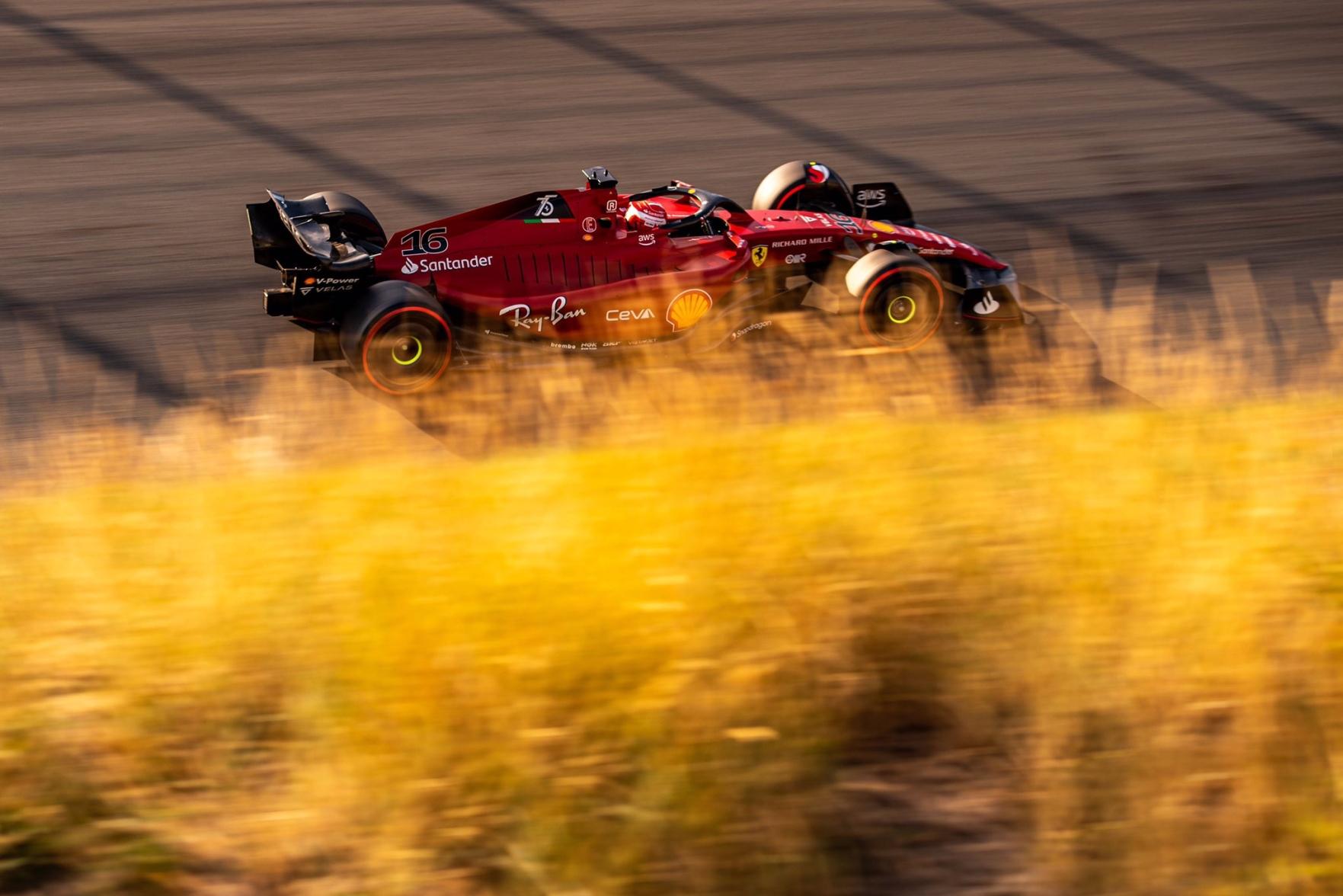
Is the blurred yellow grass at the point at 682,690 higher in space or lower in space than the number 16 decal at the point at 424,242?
lower

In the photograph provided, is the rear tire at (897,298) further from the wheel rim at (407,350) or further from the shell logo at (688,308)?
the wheel rim at (407,350)

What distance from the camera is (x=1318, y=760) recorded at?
4141 mm

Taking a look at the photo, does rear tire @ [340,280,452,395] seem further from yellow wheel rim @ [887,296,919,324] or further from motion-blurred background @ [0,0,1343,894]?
yellow wheel rim @ [887,296,919,324]

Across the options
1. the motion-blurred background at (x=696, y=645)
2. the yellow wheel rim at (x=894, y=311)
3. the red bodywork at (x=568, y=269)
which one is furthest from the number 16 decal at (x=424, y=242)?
the yellow wheel rim at (x=894, y=311)

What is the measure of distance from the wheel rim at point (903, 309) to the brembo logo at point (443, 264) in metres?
2.57

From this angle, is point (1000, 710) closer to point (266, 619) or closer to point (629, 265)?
point (266, 619)

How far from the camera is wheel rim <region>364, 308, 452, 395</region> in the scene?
895cm

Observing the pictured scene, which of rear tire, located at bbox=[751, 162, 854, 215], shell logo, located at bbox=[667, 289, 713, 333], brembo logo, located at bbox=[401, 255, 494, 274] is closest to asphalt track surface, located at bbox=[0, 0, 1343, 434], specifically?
brembo logo, located at bbox=[401, 255, 494, 274]

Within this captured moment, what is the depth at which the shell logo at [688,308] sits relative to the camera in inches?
373

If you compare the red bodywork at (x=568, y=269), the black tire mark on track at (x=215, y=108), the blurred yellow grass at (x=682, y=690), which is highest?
the black tire mark on track at (x=215, y=108)

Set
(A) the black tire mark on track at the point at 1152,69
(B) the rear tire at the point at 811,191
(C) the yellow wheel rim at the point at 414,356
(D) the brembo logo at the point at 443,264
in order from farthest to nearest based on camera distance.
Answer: (A) the black tire mark on track at the point at 1152,69, (B) the rear tire at the point at 811,191, (D) the brembo logo at the point at 443,264, (C) the yellow wheel rim at the point at 414,356

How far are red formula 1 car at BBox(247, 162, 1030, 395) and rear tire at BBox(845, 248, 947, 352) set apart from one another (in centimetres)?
1

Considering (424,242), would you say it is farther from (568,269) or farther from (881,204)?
(881,204)

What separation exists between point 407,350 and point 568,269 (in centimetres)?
124
